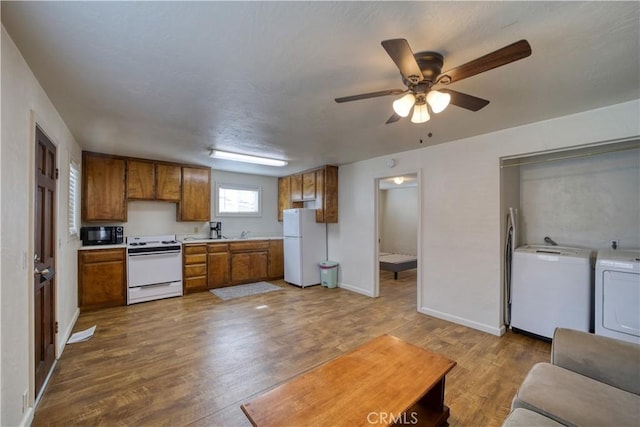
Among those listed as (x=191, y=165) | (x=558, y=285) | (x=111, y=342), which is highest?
(x=191, y=165)

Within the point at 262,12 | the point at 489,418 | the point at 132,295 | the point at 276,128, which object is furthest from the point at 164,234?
the point at 489,418

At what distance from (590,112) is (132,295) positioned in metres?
6.06

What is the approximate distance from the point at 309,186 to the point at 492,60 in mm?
4243

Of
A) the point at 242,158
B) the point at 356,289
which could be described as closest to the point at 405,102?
the point at 242,158

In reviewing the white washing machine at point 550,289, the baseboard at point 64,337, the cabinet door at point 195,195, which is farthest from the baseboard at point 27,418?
the white washing machine at point 550,289

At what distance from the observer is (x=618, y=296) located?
2.48 metres

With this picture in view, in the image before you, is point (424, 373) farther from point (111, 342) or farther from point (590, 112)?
point (111, 342)

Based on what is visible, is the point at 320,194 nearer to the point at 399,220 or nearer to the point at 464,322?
the point at 464,322

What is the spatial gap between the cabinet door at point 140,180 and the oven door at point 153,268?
3.32 ft

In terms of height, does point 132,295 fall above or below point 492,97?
below

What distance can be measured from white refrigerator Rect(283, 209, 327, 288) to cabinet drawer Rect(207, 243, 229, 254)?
1.17m

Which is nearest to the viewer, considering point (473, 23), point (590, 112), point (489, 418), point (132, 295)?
point (473, 23)

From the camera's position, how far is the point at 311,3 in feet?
4.14

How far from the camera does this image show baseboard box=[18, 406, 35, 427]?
1.62 metres
